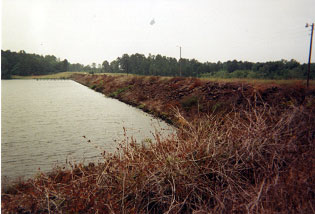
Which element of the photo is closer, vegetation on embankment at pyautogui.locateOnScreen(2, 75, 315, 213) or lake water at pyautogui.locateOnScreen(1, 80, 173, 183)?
vegetation on embankment at pyautogui.locateOnScreen(2, 75, 315, 213)

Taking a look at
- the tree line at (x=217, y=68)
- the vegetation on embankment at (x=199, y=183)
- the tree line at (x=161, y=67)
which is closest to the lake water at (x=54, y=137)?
the vegetation on embankment at (x=199, y=183)

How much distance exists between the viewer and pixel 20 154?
299 inches

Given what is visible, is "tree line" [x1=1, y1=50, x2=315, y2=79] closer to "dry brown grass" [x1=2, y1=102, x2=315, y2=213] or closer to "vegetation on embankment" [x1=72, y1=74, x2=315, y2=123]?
"vegetation on embankment" [x1=72, y1=74, x2=315, y2=123]

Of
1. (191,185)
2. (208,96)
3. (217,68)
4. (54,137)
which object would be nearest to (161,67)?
(217,68)

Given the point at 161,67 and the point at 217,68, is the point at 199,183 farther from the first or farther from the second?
the point at 217,68

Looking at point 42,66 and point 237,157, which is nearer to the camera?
point 237,157

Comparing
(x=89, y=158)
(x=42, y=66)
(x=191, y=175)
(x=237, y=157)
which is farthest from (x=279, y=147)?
(x=42, y=66)

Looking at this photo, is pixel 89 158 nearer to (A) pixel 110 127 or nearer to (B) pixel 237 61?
(A) pixel 110 127

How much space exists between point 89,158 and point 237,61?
107 meters

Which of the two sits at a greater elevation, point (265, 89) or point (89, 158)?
point (265, 89)

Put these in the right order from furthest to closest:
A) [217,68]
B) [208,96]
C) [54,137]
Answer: [217,68]
[208,96]
[54,137]

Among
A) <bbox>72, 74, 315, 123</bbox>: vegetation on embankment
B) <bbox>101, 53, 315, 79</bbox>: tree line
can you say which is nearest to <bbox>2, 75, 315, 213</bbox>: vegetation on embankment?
<bbox>72, 74, 315, 123</bbox>: vegetation on embankment

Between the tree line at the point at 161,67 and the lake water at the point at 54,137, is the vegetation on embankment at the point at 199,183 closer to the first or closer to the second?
the lake water at the point at 54,137

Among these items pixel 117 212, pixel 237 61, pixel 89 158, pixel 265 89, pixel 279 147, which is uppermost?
pixel 237 61
